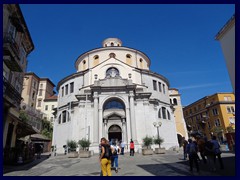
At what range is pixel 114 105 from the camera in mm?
26016

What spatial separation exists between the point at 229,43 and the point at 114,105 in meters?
16.7

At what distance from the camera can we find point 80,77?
102 ft

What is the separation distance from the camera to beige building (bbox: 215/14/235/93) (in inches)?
500

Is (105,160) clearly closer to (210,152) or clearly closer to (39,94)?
(210,152)

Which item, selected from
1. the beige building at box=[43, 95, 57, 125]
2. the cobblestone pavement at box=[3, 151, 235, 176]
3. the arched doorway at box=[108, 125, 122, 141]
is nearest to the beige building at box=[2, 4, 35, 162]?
the cobblestone pavement at box=[3, 151, 235, 176]

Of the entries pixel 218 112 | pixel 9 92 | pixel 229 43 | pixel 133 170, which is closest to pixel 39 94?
pixel 9 92

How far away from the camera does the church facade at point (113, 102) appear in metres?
24.5

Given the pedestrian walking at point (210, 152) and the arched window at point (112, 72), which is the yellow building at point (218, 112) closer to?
the arched window at point (112, 72)

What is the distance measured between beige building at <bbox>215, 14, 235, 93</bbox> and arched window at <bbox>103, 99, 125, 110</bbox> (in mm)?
15249

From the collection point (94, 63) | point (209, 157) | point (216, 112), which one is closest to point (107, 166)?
point (209, 157)

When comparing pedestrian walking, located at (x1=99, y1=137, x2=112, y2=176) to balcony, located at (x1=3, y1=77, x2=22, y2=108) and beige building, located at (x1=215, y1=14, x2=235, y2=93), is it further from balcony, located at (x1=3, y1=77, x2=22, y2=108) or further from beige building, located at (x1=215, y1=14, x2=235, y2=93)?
beige building, located at (x1=215, y1=14, x2=235, y2=93)

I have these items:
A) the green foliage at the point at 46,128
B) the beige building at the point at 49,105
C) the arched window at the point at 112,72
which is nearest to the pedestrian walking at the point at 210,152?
the arched window at the point at 112,72

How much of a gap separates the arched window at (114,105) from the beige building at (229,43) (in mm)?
15249
